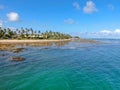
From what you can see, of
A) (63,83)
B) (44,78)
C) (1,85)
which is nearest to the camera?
(1,85)

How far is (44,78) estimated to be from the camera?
2241 centimetres

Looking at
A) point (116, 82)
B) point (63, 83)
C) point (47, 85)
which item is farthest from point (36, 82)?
point (116, 82)

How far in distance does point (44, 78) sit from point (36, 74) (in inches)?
95.1

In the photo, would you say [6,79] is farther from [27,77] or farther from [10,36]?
[10,36]

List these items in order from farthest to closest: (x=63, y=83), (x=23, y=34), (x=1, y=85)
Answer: (x=23, y=34)
(x=63, y=83)
(x=1, y=85)

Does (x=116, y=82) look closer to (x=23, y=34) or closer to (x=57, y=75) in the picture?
(x=57, y=75)

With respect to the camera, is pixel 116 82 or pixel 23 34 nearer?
pixel 116 82

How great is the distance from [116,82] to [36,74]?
440 inches

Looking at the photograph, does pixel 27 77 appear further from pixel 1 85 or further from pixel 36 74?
pixel 1 85

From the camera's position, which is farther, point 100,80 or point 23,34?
point 23,34

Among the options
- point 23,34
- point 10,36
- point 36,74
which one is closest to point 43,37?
point 23,34

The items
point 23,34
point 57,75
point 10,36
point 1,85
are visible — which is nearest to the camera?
point 1,85

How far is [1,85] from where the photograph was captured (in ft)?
62.2

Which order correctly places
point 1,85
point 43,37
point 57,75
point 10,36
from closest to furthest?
point 1,85 < point 57,75 < point 10,36 < point 43,37
